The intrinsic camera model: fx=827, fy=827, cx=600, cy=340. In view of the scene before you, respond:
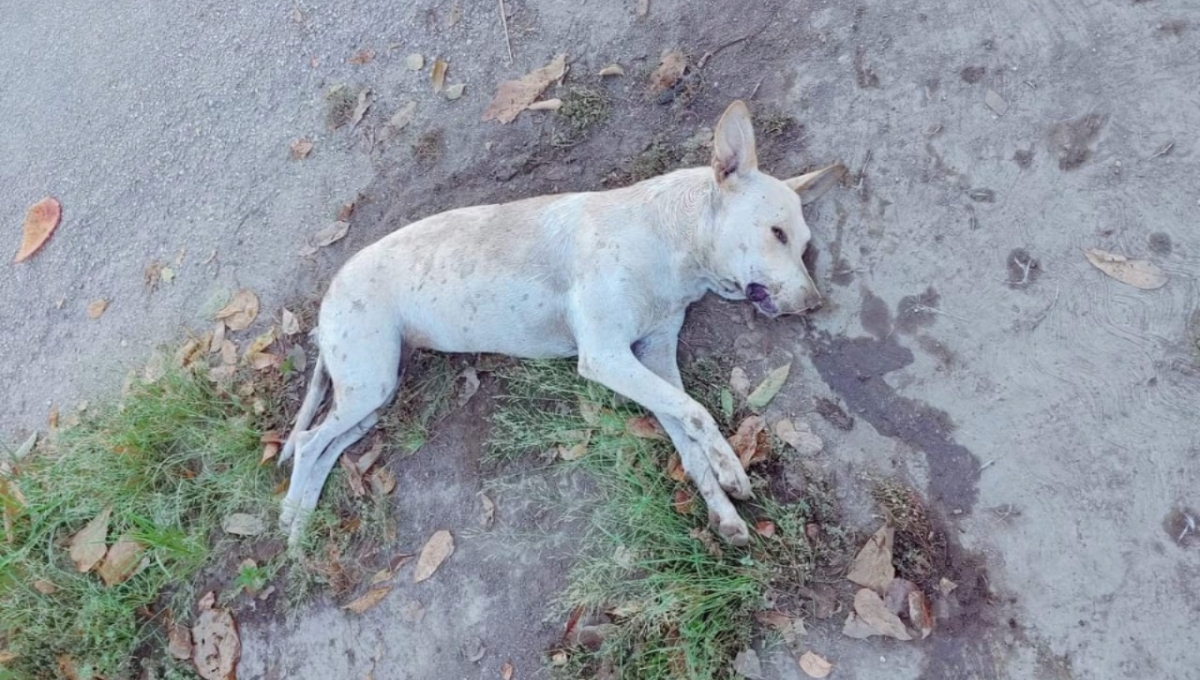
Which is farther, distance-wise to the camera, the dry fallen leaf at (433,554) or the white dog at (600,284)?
the dry fallen leaf at (433,554)

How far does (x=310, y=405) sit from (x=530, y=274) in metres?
1.44

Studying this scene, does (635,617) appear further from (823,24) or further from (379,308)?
(823,24)

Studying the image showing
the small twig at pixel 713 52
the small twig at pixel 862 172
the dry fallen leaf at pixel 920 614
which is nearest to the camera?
the dry fallen leaf at pixel 920 614

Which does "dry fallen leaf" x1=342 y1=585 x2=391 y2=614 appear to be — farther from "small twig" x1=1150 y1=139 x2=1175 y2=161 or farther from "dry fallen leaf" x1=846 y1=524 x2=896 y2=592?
"small twig" x1=1150 y1=139 x2=1175 y2=161

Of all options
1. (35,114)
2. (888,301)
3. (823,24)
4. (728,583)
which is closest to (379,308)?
(728,583)

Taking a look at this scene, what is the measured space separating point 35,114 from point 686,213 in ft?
16.8

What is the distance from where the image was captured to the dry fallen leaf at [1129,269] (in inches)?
136

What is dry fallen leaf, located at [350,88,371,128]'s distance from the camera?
4984 millimetres

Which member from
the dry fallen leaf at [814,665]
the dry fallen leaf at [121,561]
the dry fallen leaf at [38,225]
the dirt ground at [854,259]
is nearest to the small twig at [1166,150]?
the dirt ground at [854,259]

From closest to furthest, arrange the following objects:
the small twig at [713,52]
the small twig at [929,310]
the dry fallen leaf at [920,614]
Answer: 1. the dry fallen leaf at [920,614]
2. the small twig at [929,310]
3. the small twig at [713,52]

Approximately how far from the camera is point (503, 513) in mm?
3973

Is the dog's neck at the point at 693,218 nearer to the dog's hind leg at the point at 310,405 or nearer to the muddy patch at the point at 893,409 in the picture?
the muddy patch at the point at 893,409

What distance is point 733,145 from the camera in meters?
3.38

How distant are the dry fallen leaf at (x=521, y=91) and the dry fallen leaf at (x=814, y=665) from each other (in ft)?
10.3
